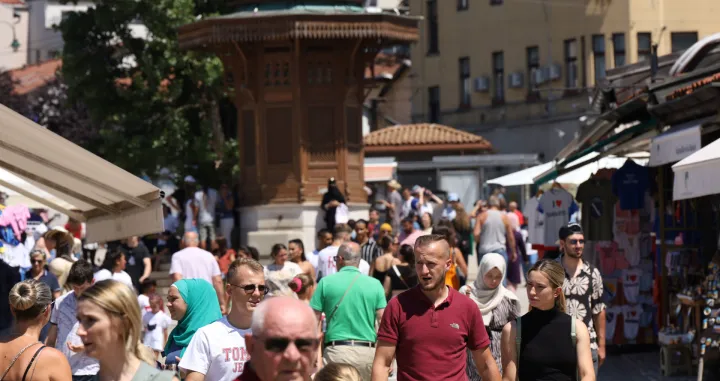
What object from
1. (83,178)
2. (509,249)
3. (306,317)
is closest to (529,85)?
(509,249)

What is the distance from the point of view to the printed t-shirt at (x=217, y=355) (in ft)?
25.7

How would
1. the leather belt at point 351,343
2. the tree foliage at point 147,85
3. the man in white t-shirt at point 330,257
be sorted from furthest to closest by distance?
the tree foliage at point 147,85
the man in white t-shirt at point 330,257
the leather belt at point 351,343

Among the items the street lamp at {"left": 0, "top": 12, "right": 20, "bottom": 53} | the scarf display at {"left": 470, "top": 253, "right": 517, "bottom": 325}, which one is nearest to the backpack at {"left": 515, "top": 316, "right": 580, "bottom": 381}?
the scarf display at {"left": 470, "top": 253, "right": 517, "bottom": 325}

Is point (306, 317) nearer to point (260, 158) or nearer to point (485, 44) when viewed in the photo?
point (260, 158)

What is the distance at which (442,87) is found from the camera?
66312mm

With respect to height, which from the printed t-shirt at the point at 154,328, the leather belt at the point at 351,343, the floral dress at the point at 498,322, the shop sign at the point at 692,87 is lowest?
the printed t-shirt at the point at 154,328

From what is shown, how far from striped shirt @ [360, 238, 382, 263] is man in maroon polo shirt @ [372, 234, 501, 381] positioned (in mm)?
10844

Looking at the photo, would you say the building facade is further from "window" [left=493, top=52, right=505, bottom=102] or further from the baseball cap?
the baseball cap

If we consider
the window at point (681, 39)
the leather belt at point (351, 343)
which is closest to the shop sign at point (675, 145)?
the leather belt at point (351, 343)

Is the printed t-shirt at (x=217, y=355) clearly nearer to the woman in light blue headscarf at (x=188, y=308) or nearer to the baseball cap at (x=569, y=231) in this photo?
the woman in light blue headscarf at (x=188, y=308)

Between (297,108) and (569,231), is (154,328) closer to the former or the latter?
(569,231)

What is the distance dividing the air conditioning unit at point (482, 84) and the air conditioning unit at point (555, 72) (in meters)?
4.92

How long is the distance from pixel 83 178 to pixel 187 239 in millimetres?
6310

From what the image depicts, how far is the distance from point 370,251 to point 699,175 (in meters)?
7.36
